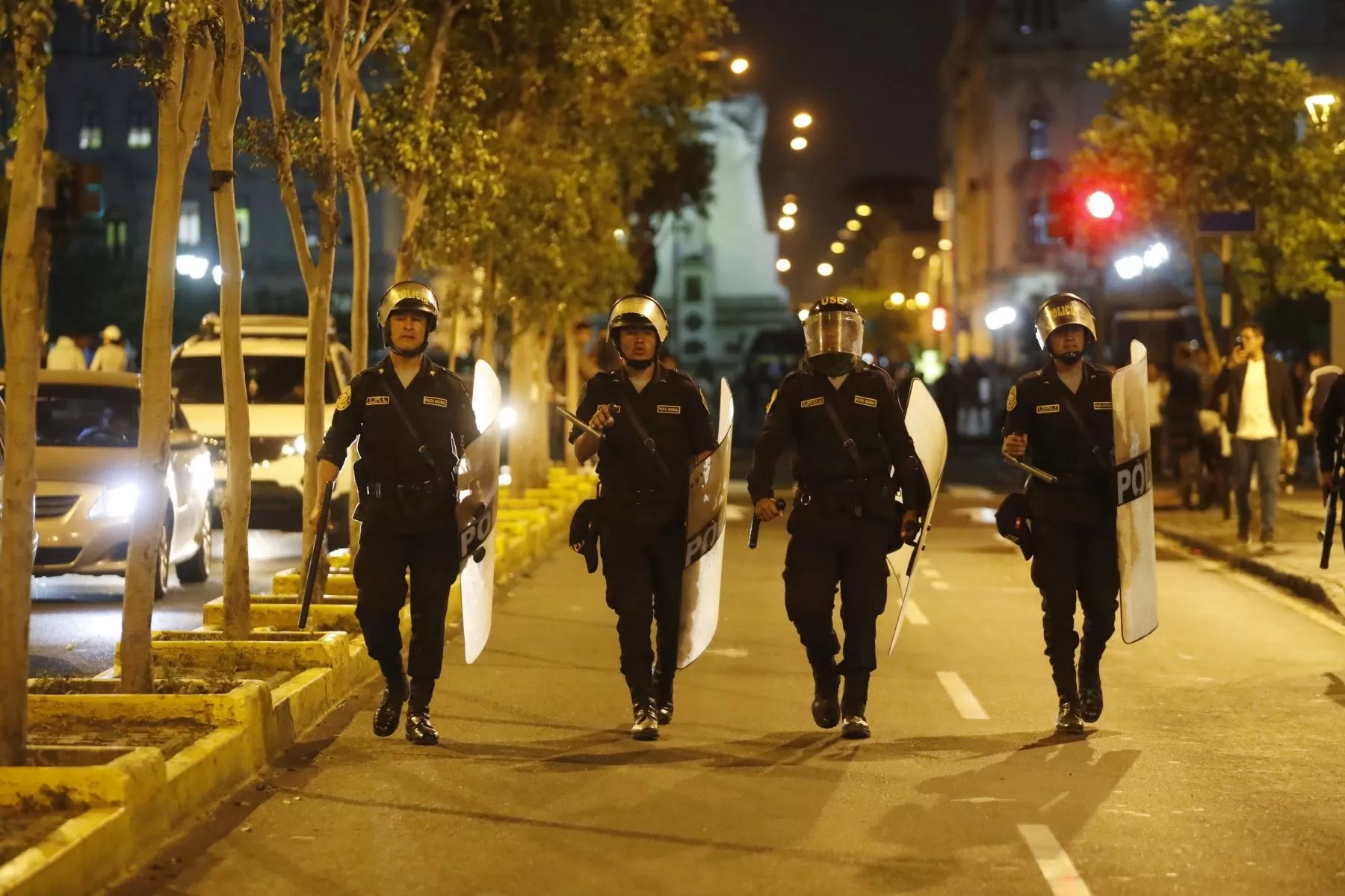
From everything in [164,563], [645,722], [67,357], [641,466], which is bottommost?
[645,722]

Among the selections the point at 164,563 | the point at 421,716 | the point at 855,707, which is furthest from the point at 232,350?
the point at 164,563

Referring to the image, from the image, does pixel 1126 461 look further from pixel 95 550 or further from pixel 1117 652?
pixel 95 550

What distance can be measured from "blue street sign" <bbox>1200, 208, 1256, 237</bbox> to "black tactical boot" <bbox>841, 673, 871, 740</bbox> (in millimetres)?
12342

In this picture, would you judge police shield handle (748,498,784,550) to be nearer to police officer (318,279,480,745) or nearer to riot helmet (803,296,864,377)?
riot helmet (803,296,864,377)

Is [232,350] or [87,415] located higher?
[232,350]

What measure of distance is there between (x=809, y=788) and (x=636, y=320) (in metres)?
2.30

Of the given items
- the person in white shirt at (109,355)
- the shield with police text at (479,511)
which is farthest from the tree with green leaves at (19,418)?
the person in white shirt at (109,355)

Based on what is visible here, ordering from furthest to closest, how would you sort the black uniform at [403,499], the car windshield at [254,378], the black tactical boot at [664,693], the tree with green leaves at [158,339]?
the car windshield at [254,378] < the black tactical boot at [664,693] < the black uniform at [403,499] < the tree with green leaves at [158,339]

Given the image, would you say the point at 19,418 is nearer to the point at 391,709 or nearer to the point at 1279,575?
the point at 391,709

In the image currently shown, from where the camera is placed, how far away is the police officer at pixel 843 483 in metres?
9.55

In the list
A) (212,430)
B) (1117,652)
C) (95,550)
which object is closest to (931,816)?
(1117,652)

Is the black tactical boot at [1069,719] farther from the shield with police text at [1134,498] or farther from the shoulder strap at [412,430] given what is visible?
the shoulder strap at [412,430]

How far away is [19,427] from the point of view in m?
7.65

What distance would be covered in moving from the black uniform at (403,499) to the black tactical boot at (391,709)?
0.51 feet
